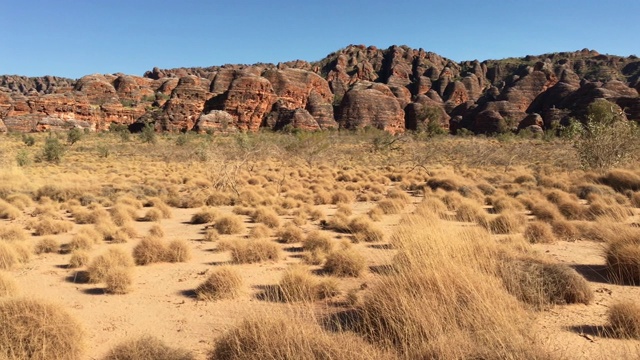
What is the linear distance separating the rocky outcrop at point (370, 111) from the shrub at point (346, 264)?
6517cm

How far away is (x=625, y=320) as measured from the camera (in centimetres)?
398

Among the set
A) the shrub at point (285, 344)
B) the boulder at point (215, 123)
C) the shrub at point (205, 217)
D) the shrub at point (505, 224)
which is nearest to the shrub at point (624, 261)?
the shrub at point (505, 224)

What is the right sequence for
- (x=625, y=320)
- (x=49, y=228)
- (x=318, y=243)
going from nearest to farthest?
(x=625, y=320)
(x=318, y=243)
(x=49, y=228)

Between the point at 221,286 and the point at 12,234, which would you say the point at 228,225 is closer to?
the point at 221,286

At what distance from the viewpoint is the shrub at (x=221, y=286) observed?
19.0 feet

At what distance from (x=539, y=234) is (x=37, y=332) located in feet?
30.1

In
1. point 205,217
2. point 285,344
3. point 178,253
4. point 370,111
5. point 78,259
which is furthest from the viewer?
point 370,111

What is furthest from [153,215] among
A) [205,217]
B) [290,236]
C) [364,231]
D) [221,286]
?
[221,286]

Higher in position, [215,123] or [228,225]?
[215,123]

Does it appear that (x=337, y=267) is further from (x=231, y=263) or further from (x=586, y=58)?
(x=586, y=58)

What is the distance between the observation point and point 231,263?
766cm

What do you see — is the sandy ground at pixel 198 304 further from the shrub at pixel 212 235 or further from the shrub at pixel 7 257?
the shrub at pixel 212 235

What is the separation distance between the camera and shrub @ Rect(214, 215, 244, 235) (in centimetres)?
1039

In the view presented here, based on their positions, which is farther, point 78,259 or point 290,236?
point 290,236
